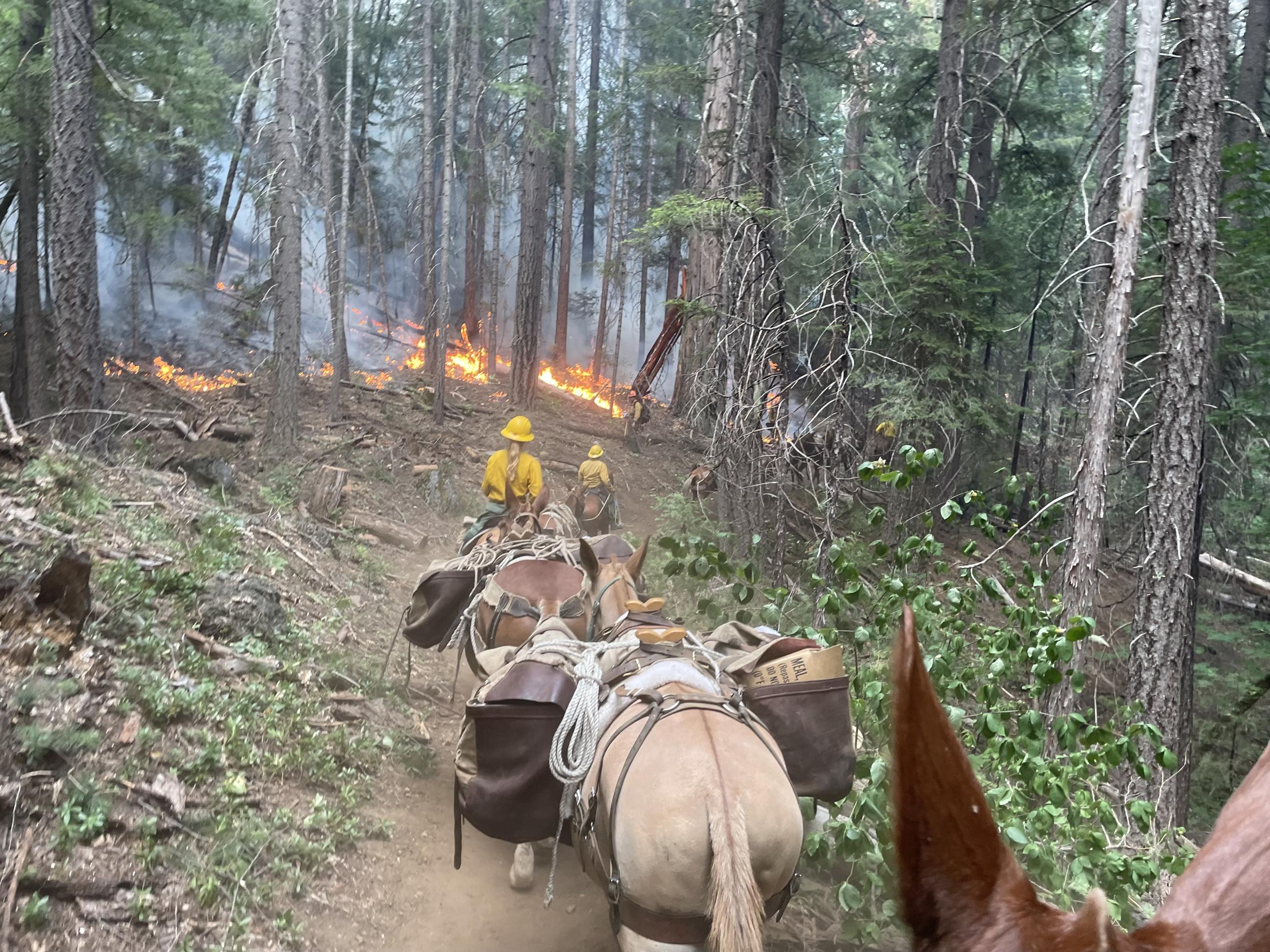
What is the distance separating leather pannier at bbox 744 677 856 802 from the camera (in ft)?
13.3

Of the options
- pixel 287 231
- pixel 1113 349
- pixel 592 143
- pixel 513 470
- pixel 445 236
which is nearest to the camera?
pixel 1113 349

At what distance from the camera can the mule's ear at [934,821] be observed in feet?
2.03

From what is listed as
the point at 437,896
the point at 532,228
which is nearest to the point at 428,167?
the point at 532,228

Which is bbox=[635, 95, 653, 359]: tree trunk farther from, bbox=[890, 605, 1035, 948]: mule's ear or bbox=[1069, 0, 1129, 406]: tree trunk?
bbox=[890, 605, 1035, 948]: mule's ear

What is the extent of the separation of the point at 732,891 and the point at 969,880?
2.64 metres

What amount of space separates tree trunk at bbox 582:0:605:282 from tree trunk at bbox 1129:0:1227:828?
21697 millimetres

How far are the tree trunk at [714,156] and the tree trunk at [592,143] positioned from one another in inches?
586

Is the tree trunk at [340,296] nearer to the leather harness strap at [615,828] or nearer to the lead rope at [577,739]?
the lead rope at [577,739]

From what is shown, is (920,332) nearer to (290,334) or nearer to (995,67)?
(995,67)

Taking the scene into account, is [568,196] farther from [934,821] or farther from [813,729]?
[934,821]

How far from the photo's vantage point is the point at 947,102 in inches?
509

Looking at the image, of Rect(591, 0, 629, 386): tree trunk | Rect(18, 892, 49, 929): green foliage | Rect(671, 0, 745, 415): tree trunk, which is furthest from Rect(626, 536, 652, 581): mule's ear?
Rect(591, 0, 629, 386): tree trunk

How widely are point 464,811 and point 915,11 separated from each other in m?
29.7

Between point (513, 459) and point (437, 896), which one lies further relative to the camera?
point (513, 459)
